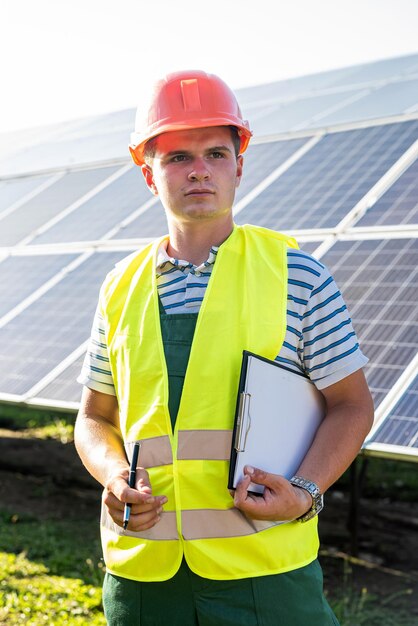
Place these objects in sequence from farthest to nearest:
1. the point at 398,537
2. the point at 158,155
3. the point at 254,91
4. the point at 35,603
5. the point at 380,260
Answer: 1. the point at 254,91
2. the point at 398,537
3. the point at 380,260
4. the point at 35,603
5. the point at 158,155

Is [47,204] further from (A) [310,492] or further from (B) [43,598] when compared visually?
(A) [310,492]

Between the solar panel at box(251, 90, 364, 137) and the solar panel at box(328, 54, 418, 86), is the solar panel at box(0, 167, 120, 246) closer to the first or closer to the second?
the solar panel at box(251, 90, 364, 137)

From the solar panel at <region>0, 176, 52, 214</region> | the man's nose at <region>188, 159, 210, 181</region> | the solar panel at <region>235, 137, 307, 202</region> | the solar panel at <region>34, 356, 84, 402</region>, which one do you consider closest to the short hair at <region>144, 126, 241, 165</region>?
the man's nose at <region>188, 159, 210, 181</region>

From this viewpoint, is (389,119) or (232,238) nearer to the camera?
(232,238)

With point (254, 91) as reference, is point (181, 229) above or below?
below

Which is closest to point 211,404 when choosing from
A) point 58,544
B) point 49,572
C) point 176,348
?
point 176,348

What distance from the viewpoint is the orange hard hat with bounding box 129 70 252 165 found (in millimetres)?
Answer: 2627

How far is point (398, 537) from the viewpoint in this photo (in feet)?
22.7

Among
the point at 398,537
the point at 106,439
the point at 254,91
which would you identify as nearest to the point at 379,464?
the point at 398,537

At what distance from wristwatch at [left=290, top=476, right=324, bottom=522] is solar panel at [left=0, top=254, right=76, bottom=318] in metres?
5.89

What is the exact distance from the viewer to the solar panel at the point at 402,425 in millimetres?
4719

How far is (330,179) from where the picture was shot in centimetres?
780

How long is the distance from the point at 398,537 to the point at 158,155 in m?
5.03

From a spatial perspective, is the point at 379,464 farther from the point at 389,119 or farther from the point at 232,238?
the point at 232,238
